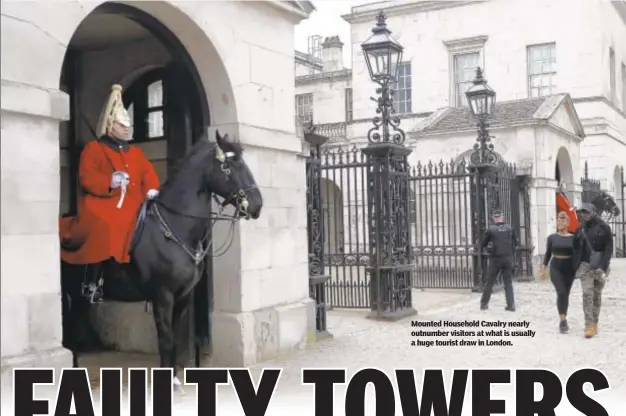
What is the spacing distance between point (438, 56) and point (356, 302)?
18.5 meters

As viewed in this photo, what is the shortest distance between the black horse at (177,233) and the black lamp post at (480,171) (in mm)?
9708

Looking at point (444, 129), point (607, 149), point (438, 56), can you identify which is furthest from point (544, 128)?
point (438, 56)

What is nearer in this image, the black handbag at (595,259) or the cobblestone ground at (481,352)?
the cobblestone ground at (481,352)

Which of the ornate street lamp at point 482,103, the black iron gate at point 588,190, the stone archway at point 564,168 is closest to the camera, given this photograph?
the ornate street lamp at point 482,103

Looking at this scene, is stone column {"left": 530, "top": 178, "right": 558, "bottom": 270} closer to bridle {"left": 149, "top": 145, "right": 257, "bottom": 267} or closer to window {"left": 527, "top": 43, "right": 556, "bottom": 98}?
window {"left": 527, "top": 43, "right": 556, "bottom": 98}

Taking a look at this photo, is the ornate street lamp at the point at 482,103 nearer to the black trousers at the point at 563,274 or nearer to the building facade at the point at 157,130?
the black trousers at the point at 563,274

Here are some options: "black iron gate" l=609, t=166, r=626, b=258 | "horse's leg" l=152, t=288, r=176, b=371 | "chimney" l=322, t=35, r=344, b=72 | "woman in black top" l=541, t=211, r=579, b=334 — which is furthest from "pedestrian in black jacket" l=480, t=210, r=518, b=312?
"chimney" l=322, t=35, r=344, b=72

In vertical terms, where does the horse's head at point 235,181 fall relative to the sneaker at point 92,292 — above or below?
above

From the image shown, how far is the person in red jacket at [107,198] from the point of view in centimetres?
688

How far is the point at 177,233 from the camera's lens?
702 cm

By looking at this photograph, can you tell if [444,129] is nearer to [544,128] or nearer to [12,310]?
[544,128]

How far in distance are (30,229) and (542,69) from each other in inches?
1011

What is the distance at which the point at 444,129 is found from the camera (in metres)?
20.7

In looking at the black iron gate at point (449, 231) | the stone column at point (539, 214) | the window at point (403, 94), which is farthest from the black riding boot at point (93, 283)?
the window at point (403, 94)
